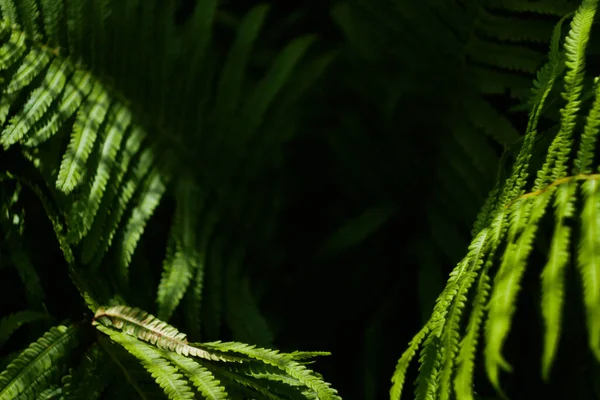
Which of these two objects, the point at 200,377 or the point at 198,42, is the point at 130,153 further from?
the point at 200,377

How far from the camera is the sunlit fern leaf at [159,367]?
66 cm

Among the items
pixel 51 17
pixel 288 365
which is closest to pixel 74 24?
pixel 51 17

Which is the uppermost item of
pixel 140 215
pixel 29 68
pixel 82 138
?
pixel 29 68

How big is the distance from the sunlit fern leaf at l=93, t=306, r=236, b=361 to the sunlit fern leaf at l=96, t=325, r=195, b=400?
2 centimetres

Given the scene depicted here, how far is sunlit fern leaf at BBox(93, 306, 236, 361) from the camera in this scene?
0.74 meters

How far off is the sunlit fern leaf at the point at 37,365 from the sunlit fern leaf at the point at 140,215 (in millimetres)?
138

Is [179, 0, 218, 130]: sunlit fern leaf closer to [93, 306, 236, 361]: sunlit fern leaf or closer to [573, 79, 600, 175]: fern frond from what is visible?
[93, 306, 236, 361]: sunlit fern leaf

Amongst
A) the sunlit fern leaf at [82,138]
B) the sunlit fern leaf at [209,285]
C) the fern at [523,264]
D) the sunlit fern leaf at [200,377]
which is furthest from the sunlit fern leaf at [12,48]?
the fern at [523,264]

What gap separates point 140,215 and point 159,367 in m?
0.33

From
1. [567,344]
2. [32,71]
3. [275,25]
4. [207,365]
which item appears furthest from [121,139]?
[567,344]

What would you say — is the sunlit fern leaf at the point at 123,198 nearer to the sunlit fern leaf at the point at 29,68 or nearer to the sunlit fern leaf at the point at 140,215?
the sunlit fern leaf at the point at 140,215

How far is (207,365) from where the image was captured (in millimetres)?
773

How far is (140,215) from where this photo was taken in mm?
957

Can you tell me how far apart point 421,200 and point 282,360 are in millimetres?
578
